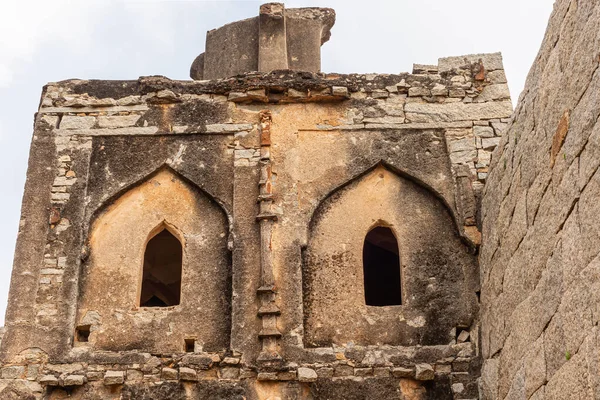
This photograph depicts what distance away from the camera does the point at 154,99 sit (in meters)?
9.05

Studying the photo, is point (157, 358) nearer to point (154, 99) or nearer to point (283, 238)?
point (283, 238)

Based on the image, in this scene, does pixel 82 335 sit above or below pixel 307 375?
above

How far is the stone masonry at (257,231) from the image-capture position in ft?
25.8

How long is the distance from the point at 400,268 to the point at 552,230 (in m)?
2.92

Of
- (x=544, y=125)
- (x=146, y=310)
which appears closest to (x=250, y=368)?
(x=146, y=310)

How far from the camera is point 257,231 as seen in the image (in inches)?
333

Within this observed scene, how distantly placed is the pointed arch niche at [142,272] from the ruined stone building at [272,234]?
14mm

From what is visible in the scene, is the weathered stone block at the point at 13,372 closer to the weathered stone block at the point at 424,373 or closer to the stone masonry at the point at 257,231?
the stone masonry at the point at 257,231

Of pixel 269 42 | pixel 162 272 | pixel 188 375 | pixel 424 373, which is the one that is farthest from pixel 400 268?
pixel 162 272

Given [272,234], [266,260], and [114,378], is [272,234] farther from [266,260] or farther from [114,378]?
[114,378]

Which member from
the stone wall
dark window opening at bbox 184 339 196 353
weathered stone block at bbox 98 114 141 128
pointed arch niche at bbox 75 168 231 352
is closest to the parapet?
weathered stone block at bbox 98 114 141 128

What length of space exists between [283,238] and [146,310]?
1.35 metres

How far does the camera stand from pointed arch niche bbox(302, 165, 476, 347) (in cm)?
805

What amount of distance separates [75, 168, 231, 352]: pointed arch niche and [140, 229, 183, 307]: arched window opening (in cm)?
231
